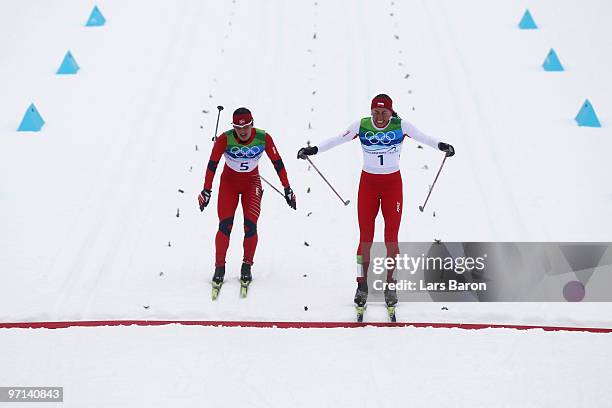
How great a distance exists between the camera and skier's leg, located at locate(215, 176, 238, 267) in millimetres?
7895

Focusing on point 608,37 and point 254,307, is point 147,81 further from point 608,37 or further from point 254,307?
point 608,37

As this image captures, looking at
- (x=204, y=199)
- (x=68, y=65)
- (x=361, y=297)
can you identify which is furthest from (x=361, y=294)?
(x=68, y=65)

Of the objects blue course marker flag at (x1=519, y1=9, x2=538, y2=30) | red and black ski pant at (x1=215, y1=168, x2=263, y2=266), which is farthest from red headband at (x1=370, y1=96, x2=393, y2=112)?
blue course marker flag at (x1=519, y1=9, x2=538, y2=30)

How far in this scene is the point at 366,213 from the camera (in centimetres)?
762

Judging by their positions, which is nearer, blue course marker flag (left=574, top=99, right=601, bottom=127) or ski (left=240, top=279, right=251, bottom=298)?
ski (left=240, top=279, right=251, bottom=298)

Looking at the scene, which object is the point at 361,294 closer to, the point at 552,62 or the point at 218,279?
the point at 218,279

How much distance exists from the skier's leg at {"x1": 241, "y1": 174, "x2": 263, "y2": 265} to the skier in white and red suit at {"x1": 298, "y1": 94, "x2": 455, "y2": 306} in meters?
0.62

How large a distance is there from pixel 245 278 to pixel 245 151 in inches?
51.4

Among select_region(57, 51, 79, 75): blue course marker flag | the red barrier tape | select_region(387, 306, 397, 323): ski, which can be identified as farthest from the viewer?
select_region(57, 51, 79, 75): blue course marker flag

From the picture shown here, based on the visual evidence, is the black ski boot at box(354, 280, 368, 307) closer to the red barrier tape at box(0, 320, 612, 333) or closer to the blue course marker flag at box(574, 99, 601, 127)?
the red barrier tape at box(0, 320, 612, 333)

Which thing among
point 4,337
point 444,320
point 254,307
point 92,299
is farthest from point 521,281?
point 4,337

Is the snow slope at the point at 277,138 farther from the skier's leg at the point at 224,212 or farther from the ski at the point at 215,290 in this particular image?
the skier's leg at the point at 224,212

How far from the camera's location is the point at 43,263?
335 inches

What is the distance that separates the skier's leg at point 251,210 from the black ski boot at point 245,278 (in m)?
0.06
